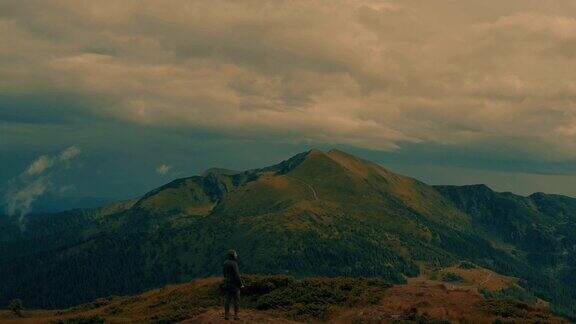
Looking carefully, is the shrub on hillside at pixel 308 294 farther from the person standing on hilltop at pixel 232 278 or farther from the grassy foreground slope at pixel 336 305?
the person standing on hilltop at pixel 232 278

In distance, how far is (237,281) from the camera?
40781mm

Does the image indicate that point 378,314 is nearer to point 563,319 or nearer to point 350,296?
point 350,296

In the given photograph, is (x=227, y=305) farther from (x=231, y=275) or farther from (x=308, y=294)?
(x=308, y=294)

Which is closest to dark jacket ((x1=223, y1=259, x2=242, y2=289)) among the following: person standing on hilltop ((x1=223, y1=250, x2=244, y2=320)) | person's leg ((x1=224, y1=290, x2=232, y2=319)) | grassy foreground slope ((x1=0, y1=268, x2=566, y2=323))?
person standing on hilltop ((x1=223, y1=250, x2=244, y2=320))

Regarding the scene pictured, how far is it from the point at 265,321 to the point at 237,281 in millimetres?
4897

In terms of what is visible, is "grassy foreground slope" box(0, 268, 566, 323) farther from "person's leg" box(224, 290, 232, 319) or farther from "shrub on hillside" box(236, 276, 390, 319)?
"person's leg" box(224, 290, 232, 319)

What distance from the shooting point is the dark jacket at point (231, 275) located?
40594 mm

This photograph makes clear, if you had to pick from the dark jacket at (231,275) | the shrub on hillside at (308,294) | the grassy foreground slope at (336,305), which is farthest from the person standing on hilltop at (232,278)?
the shrub on hillside at (308,294)

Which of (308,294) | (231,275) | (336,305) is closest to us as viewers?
(231,275)

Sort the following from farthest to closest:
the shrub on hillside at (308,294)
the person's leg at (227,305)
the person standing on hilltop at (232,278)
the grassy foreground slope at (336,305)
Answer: the shrub on hillside at (308,294)
the grassy foreground slope at (336,305)
the person's leg at (227,305)
the person standing on hilltop at (232,278)

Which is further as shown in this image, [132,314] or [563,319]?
[132,314]

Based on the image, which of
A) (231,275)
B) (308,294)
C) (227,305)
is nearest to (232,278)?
(231,275)

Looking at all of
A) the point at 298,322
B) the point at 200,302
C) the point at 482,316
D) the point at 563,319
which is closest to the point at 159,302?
the point at 200,302

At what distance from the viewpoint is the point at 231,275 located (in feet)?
133
